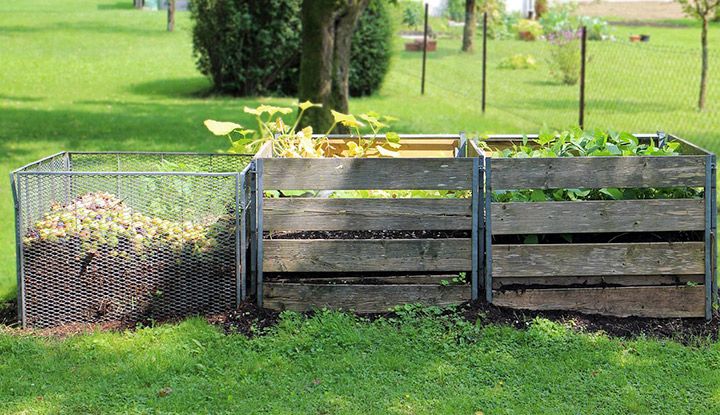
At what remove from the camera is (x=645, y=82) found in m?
21.9

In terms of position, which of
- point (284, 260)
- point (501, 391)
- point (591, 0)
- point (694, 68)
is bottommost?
point (501, 391)

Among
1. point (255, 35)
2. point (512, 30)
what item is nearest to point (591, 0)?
point (512, 30)

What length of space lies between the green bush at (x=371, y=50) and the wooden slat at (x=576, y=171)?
14407 mm

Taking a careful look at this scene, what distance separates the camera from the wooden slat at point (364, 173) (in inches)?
216

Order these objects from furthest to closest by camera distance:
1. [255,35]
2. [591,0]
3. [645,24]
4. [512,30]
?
[591,0], [645,24], [512,30], [255,35]

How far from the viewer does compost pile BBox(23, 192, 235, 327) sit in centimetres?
554

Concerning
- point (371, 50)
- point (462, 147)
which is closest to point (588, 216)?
point (462, 147)

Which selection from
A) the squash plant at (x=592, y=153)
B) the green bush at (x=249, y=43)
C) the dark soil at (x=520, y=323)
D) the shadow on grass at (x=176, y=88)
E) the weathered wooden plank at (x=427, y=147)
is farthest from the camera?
the shadow on grass at (x=176, y=88)

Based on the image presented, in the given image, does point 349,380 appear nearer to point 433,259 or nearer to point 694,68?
point 433,259

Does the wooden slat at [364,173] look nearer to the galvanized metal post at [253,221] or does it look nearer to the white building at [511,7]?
the galvanized metal post at [253,221]

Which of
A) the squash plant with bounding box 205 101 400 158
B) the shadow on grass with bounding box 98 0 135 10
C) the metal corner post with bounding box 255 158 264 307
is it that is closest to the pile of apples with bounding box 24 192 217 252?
the metal corner post with bounding box 255 158 264 307

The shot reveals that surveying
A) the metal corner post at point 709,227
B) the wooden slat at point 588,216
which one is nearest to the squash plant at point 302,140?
the wooden slat at point 588,216

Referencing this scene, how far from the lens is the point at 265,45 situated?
19.0 meters

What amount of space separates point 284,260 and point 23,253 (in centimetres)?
151
